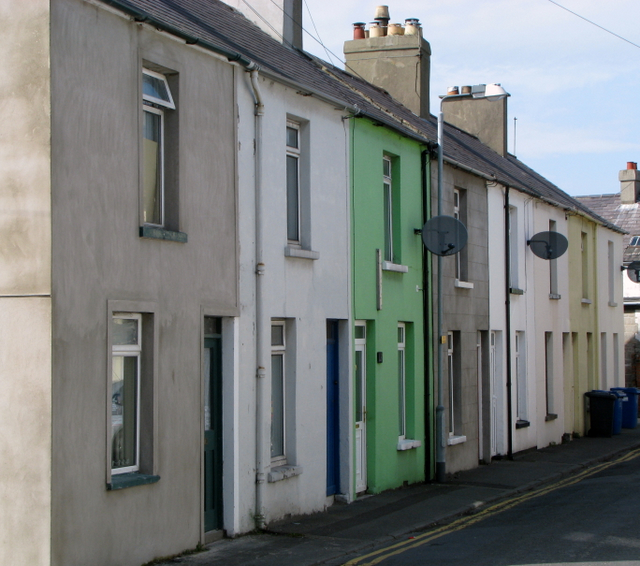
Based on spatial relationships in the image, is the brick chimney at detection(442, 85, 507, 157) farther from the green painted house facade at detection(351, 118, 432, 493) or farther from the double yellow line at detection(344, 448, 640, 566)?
the double yellow line at detection(344, 448, 640, 566)

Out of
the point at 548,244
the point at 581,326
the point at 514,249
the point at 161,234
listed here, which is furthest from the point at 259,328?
the point at 581,326

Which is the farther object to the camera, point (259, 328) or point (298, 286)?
point (298, 286)

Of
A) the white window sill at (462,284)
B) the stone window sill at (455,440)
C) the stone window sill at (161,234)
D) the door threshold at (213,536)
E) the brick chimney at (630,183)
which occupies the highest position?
the brick chimney at (630,183)

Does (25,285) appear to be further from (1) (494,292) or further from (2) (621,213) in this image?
(2) (621,213)

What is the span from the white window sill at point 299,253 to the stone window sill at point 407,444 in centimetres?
407

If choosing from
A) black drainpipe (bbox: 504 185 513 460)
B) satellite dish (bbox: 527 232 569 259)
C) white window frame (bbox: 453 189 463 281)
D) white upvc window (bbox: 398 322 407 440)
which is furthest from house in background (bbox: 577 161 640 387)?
white upvc window (bbox: 398 322 407 440)

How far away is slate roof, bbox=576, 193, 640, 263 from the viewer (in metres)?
38.2

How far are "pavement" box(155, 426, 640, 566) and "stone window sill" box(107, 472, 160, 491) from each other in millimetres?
881

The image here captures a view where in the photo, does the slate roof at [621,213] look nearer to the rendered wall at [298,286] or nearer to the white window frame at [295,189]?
the rendered wall at [298,286]

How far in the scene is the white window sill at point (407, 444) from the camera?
600 inches

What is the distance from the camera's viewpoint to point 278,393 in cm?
1227

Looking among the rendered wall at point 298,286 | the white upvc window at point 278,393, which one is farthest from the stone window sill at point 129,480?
the white upvc window at point 278,393

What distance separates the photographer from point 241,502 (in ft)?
35.8

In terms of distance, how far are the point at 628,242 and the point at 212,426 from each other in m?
31.5
